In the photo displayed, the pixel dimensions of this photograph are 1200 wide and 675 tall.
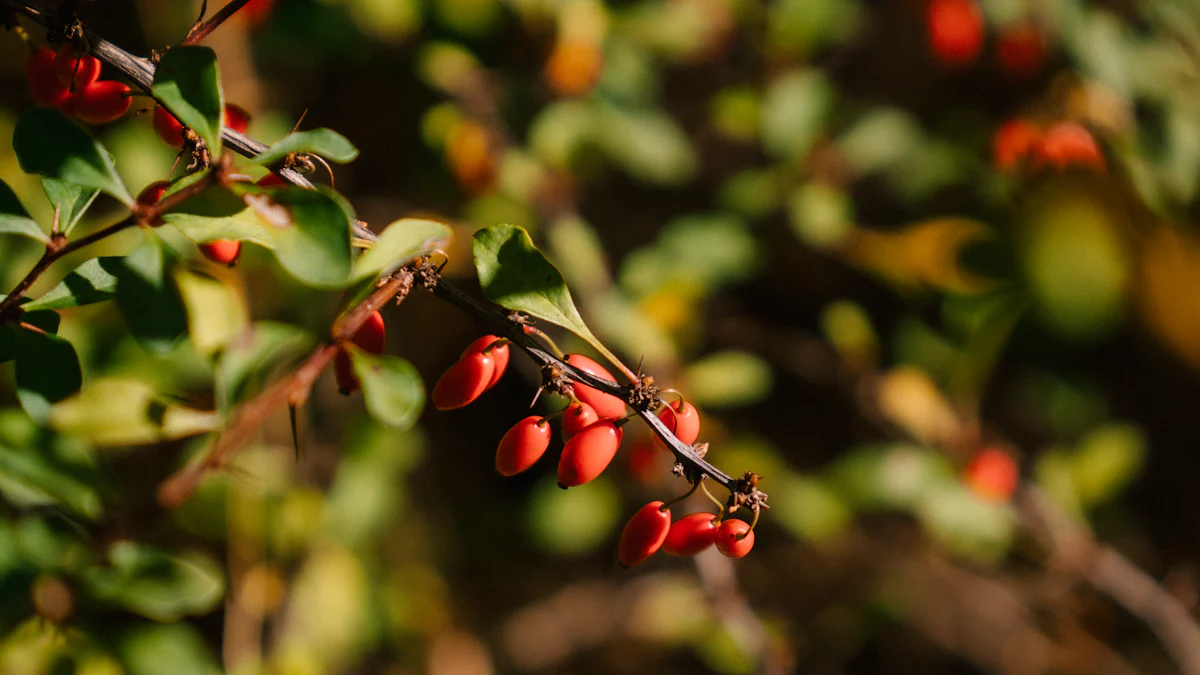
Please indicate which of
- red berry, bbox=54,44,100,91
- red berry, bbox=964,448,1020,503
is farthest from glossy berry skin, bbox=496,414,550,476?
red berry, bbox=964,448,1020,503

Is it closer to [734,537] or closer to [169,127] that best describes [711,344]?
[734,537]

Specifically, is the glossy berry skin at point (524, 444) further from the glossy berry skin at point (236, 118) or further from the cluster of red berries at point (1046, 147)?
the cluster of red berries at point (1046, 147)

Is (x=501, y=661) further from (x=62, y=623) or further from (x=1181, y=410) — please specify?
(x=1181, y=410)

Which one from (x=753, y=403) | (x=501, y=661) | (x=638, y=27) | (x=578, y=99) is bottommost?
(x=501, y=661)

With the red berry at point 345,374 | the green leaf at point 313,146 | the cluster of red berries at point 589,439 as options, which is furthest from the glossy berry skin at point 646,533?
the green leaf at point 313,146

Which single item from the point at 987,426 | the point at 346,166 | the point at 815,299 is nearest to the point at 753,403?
the point at 815,299

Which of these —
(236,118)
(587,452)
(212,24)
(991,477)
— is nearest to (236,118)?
(236,118)
